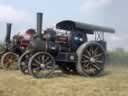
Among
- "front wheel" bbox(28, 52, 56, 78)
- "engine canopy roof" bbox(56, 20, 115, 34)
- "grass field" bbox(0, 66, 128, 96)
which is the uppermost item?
"engine canopy roof" bbox(56, 20, 115, 34)

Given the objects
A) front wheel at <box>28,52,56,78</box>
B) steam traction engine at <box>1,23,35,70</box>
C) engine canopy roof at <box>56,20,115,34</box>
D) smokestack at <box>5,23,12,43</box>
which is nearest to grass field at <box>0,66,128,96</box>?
front wheel at <box>28,52,56,78</box>

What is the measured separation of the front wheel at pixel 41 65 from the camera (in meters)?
14.5

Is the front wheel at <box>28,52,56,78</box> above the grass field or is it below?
above

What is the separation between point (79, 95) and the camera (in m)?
11.4

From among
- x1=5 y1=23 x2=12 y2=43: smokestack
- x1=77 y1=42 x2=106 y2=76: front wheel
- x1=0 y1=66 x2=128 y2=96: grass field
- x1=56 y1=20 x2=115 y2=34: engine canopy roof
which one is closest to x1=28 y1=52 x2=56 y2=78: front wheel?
x1=0 y1=66 x2=128 y2=96: grass field

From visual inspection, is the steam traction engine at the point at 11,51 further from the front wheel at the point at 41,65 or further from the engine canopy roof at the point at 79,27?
the front wheel at the point at 41,65

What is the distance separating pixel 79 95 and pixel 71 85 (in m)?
1.11

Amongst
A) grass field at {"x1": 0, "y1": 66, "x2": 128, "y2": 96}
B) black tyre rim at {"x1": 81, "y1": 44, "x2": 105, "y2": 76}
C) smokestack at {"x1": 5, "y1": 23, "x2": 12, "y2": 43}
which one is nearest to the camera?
grass field at {"x1": 0, "y1": 66, "x2": 128, "y2": 96}

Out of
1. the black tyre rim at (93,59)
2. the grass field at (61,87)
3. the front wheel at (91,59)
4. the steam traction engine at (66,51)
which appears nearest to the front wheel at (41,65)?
the steam traction engine at (66,51)

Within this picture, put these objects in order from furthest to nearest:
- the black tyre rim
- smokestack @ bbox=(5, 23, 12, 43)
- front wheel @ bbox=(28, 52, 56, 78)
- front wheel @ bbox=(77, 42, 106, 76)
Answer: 1. smokestack @ bbox=(5, 23, 12, 43)
2. the black tyre rim
3. front wheel @ bbox=(77, 42, 106, 76)
4. front wheel @ bbox=(28, 52, 56, 78)

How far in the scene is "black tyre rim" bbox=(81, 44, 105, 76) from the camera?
618 inches

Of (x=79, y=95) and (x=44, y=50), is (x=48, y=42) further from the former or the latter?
(x=79, y=95)

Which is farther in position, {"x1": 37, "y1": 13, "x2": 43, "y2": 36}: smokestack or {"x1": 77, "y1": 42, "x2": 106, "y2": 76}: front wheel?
{"x1": 77, "y1": 42, "x2": 106, "y2": 76}: front wheel

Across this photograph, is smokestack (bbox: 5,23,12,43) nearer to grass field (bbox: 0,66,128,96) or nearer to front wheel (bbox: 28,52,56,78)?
front wheel (bbox: 28,52,56,78)
